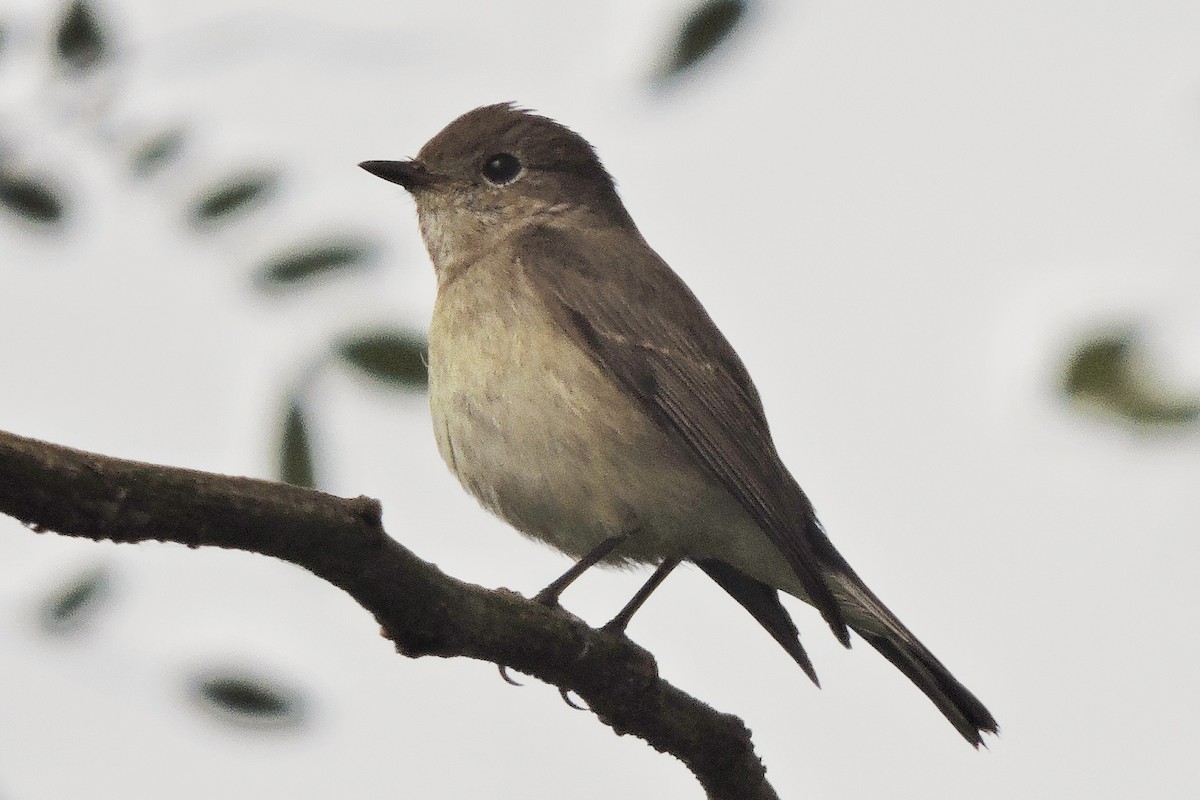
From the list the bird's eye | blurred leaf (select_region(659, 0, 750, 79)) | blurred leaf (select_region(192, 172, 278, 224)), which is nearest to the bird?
the bird's eye

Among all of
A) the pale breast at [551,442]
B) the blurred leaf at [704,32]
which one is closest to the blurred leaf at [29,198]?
the blurred leaf at [704,32]

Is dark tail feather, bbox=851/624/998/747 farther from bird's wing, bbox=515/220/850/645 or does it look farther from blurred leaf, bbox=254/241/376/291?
blurred leaf, bbox=254/241/376/291

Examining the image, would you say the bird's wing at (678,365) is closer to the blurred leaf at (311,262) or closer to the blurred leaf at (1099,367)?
the blurred leaf at (311,262)

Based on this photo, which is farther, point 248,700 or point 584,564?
point 584,564

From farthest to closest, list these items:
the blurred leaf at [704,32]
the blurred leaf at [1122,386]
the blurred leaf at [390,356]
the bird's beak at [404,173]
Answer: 1. the bird's beak at [404,173]
2. the blurred leaf at [390,356]
3. the blurred leaf at [704,32]
4. the blurred leaf at [1122,386]

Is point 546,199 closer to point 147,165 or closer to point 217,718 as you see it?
point 147,165

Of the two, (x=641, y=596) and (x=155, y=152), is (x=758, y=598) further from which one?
(x=155, y=152)

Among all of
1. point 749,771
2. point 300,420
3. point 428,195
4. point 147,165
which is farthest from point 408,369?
point 428,195

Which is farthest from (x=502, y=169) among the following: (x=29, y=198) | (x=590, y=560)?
(x=29, y=198)
